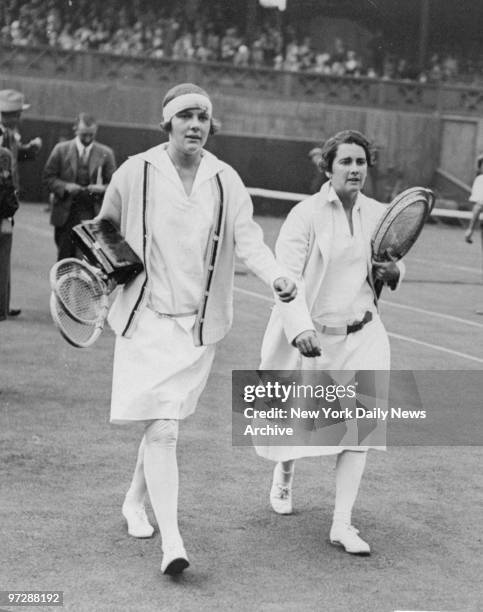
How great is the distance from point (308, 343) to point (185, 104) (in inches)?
42.1

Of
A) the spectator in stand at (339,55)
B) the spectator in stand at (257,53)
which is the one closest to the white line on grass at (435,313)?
the spectator in stand at (257,53)

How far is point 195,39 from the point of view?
37.3 m

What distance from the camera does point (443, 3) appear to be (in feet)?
126

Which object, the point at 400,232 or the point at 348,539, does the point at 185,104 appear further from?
the point at 348,539

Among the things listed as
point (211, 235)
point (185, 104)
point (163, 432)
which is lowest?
point (163, 432)

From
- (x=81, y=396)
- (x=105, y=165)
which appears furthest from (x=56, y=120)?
(x=81, y=396)

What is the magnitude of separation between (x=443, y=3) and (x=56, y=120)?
40.3 ft

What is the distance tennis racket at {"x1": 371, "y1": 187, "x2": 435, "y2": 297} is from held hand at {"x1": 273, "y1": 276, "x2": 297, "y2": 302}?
75cm

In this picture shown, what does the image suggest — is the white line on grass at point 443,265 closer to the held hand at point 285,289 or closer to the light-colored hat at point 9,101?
the light-colored hat at point 9,101

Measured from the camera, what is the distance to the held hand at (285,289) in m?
5.09

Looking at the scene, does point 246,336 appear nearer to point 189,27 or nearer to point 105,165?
point 105,165

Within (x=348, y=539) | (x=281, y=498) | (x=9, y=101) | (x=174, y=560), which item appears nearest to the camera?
(x=174, y=560)

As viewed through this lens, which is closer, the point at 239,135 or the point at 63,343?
the point at 63,343

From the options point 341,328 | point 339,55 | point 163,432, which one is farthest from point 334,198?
point 339,55
